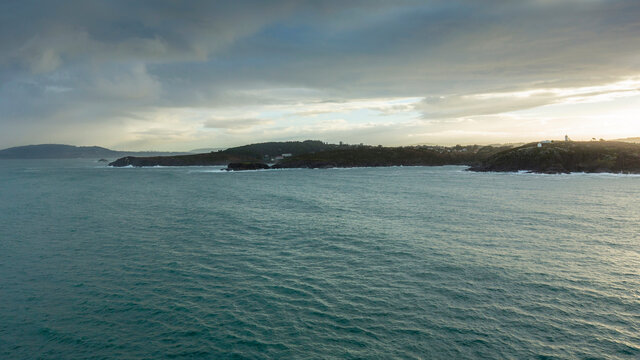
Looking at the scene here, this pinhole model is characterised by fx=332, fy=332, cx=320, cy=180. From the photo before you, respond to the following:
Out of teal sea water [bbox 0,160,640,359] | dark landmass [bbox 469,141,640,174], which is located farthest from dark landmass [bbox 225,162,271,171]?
teal sea water [bbox 0,160,640,359]

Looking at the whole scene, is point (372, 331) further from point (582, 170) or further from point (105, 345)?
point (582, 170)

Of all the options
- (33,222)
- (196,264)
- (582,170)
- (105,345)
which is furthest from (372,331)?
(582,170)

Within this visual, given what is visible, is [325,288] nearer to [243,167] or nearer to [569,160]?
[569,160]

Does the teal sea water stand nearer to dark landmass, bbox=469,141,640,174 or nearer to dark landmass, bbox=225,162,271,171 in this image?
dark landmass, bbox=469,141,640,174

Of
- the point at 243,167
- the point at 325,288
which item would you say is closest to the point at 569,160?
the point at 243,167

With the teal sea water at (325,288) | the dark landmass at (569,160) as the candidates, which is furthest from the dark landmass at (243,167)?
the teal sea water at (325,288)

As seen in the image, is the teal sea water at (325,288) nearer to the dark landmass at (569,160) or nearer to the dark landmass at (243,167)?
the dark landmass at (569,160)
